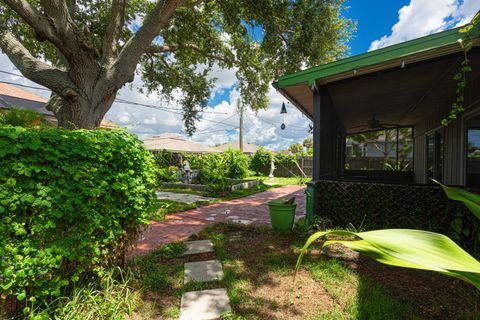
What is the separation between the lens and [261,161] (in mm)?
19234

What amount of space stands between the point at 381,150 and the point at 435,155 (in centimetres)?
687

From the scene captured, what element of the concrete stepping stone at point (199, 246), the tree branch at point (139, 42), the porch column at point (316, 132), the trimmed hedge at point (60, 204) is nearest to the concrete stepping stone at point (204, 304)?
the trimmed hedge at point (60, 204)

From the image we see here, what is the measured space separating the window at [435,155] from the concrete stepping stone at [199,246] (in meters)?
6.54

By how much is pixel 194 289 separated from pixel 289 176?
56.3 ft

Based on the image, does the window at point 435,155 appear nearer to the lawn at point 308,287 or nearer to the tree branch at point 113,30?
the lawn at point 308,287

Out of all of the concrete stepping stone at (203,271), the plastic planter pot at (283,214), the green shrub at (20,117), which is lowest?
the concrete stepping stone at (203,271)

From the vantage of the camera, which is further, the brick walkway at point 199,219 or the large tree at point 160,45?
the large tree at point 160,45

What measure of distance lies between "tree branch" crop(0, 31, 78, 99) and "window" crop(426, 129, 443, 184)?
9.89 meters

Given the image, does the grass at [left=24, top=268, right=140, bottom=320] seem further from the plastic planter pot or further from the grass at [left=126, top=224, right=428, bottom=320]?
the plastic planter pot

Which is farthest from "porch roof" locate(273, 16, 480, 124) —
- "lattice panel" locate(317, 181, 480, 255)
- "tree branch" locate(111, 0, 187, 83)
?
"tree branch" locate(111, 0, 187, 83)

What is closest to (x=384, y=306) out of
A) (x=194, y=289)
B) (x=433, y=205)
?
(x=194, y=289)

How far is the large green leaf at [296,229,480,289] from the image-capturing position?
657 millimetres

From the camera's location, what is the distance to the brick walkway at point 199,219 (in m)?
4.52

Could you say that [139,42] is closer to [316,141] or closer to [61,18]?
[61,18]
